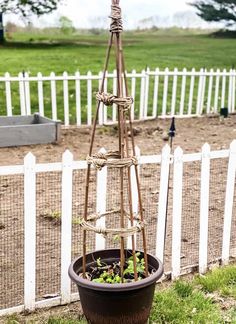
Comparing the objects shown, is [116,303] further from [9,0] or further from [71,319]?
[9,0]

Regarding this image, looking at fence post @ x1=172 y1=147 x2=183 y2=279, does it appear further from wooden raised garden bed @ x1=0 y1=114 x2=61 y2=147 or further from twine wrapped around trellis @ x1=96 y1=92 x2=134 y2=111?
wooden raised garden bed @ x1=0 y1=114 x2=61 y2=147

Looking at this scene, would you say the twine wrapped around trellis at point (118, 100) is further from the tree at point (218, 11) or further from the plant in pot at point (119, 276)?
the tree at point (218, 11)

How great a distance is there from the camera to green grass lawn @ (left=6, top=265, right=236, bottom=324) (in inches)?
132

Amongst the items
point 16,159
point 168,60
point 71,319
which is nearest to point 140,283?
point 71,319

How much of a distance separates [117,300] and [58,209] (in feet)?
7.77

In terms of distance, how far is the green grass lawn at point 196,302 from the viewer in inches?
132

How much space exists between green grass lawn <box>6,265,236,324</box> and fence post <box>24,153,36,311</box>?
0.57ft

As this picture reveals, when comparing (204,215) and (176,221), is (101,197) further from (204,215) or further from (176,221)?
(204,215)

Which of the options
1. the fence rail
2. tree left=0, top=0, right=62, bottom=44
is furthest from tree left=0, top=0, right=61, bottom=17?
the fence rail

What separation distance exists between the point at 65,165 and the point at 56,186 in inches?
97.4

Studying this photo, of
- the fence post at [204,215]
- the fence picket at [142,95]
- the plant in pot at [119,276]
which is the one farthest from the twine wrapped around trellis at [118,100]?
the fence picket at [142,95]

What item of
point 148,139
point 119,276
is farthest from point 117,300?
point 148,139

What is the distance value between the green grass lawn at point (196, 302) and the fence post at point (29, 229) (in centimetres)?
17

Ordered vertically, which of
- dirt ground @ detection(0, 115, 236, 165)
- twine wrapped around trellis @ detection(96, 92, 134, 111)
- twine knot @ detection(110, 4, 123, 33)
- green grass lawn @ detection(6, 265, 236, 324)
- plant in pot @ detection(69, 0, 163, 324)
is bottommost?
dirt ground @ detection(0, 115, 236, 165)
